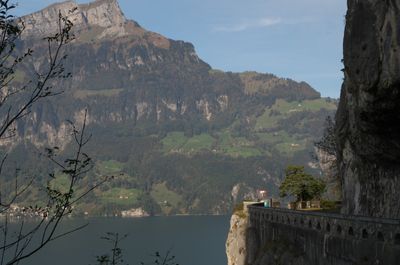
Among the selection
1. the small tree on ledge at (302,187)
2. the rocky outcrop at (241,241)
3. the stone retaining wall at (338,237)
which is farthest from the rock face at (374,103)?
the small tree on ledge at (302,187)

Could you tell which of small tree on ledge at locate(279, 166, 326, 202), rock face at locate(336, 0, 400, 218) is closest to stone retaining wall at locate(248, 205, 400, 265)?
rock face at locate(336, 0, 400, 218)

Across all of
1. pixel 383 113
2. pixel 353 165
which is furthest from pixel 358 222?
pixel 353 165

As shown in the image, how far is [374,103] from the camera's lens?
33344 millimetres

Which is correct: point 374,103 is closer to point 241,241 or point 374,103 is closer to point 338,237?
point 338,237

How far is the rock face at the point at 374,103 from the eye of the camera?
1211 inches

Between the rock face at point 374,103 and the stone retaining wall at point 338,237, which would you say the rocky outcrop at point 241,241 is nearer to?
the stone retaining wall at point 338,237

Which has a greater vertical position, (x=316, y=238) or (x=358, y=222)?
(x=358, y=222)

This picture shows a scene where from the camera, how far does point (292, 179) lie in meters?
94.7

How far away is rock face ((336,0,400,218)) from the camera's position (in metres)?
30.8

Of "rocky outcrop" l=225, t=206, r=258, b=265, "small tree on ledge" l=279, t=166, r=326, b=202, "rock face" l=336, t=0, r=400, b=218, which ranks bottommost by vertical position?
"rocky outcrop" l=225, t=206, r=258, b=265

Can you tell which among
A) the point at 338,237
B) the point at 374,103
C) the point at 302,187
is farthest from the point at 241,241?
the point at 374,103

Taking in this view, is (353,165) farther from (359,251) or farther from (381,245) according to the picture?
(381,245)

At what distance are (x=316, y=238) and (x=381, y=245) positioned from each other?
1441 cm

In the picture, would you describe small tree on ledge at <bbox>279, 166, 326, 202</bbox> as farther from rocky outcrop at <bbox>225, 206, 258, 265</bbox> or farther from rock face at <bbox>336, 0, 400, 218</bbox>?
rock face at <bbox>336, 0, 400, 218</bbox>
